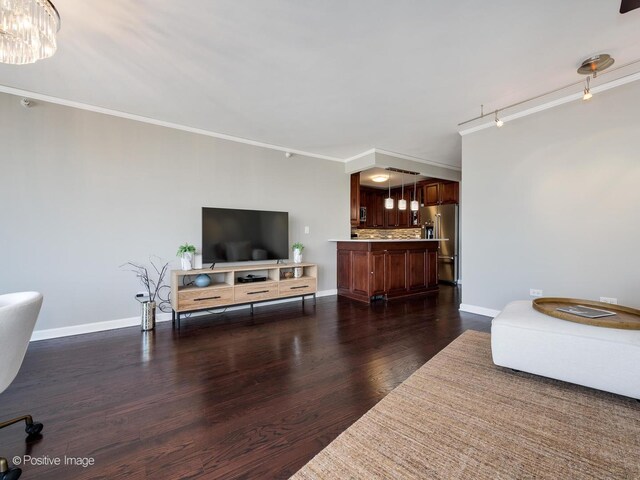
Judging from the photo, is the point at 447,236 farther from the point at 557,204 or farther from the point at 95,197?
the point at 95,197

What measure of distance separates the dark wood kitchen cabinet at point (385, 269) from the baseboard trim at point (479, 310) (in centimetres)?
119

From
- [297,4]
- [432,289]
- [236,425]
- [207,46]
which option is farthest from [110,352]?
[432,289]

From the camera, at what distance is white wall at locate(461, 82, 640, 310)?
2805 millimetres

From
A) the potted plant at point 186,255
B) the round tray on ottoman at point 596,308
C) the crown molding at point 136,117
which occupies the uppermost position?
the crown molding at point 136,117

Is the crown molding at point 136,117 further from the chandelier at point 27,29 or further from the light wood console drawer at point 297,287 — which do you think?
the light wood console drawer at point 297,287

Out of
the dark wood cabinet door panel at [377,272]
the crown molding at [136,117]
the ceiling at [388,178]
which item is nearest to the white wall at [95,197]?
the crown molding at [136,117]

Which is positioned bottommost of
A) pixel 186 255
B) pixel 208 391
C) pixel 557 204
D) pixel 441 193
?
pixel 208 391

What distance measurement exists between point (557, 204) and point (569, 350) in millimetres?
2067

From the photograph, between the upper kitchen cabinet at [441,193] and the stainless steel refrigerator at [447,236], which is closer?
Result: the stainless steel refrigerator at [447,236]

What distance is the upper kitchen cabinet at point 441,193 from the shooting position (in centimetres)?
655

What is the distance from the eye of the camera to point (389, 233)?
8.33m

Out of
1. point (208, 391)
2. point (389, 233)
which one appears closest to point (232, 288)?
point (208, 391)

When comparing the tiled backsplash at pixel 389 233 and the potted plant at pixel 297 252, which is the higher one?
the tiled backsplash at pixel 389 233

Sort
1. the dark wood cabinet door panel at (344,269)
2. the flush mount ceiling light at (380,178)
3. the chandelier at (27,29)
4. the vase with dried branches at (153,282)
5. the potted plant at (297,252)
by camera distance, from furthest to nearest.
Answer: the flush mount ceiling light at (380,178), the dark wood cabinet door panel at (344,269), the potted plant at (297,252), the vase with dried branches at (153,282), the chandelier at (27,29)
